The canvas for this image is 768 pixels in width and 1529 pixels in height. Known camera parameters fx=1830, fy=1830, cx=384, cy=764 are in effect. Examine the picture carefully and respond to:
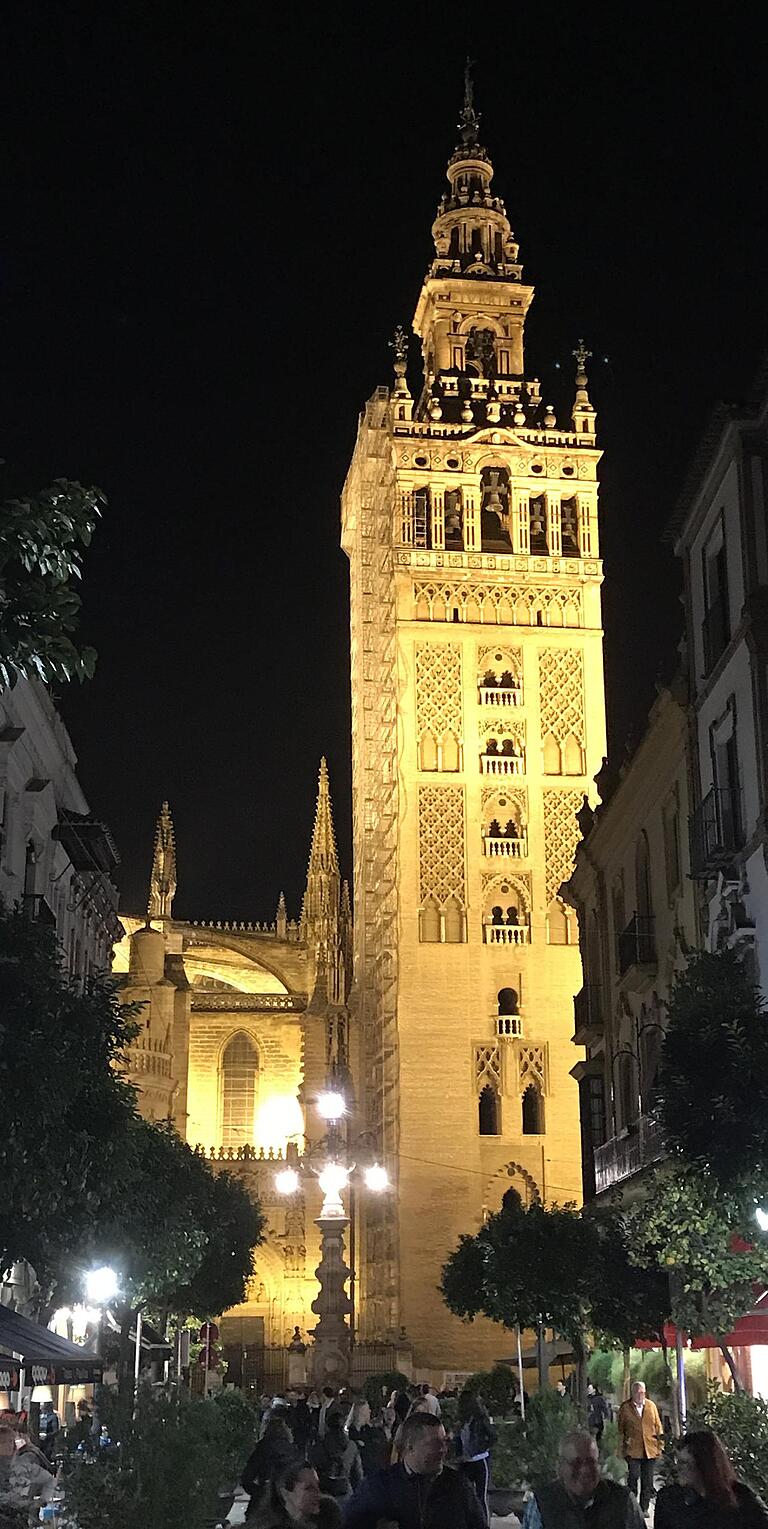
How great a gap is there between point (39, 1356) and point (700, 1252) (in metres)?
6.82

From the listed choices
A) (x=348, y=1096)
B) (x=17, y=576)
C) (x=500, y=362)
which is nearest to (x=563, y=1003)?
(x=348, y=1096)

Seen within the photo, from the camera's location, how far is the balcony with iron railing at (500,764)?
58.4m

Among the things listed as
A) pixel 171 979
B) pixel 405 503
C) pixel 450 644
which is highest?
pixel 405 503

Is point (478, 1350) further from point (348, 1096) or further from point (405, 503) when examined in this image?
point (405, 503)

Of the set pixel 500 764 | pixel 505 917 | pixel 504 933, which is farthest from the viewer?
pixel 500 764

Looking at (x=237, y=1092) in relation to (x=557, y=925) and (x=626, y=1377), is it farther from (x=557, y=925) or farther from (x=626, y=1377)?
(x=626, y=1377)

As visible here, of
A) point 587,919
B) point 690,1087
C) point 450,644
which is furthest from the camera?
point 450,644

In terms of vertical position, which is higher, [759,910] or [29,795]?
[29,795]

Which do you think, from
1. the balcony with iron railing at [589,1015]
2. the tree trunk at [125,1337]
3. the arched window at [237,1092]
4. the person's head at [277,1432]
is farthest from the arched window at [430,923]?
the person's head at [277,1432]

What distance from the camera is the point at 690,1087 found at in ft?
56.5

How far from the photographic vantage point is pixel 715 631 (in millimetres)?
26172

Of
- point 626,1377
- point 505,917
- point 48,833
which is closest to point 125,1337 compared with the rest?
point 626,1377

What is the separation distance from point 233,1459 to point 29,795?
15873 mm

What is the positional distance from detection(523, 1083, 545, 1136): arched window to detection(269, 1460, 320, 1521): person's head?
49.9 m
